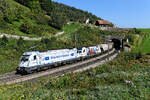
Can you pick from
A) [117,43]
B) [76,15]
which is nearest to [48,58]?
[117,43]

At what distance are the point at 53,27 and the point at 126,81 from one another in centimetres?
5707

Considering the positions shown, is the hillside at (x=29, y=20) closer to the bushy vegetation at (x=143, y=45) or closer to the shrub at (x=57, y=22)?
the shrub at (x=57, y=22)

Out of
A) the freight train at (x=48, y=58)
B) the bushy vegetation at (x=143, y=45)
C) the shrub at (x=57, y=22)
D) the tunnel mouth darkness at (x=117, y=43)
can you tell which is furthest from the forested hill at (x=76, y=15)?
the freight train at (x=48, y=58)

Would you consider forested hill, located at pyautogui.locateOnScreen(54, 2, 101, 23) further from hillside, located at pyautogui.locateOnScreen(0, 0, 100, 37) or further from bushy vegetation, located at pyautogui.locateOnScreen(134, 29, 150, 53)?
bushy vegetation, located at pyautogui.locateOnScreen(134, 29, 150, 53)

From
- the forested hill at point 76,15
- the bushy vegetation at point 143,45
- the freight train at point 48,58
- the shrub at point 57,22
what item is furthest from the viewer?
the forested hill at point 76,15

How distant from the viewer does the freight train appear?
24594 mm

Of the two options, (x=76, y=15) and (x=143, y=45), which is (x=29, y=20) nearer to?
(x=143, y=45)

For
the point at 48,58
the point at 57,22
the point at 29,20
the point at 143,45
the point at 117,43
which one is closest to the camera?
the point at 48,58

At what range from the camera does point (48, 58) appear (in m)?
28.7

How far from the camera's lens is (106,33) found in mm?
78250

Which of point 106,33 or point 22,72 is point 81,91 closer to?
point 22,72

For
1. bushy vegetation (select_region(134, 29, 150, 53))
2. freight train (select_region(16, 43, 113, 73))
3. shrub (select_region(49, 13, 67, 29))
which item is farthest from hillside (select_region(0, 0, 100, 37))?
bushy vegetation (select_region(134, 29, 150, 53))

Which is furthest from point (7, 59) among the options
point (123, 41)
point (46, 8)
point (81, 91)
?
point (46, 8)

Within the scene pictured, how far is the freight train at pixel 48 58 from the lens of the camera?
24594mm
